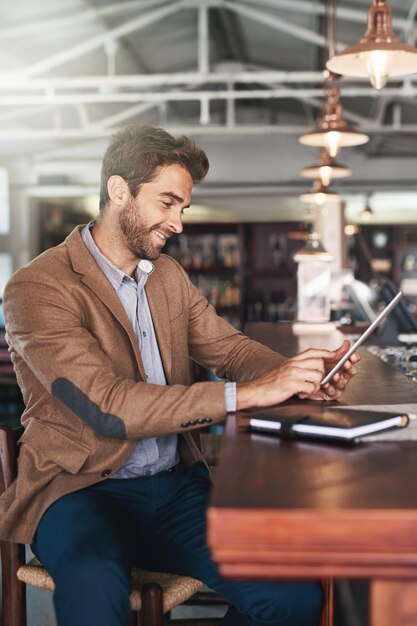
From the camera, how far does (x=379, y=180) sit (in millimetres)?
12086

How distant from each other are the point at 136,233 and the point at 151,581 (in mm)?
927

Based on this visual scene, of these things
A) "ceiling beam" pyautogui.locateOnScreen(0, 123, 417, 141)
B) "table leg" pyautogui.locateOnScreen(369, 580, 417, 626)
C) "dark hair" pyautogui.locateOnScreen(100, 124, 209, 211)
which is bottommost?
"table leg" pyautogui.locateOnScreen(369, 580, 417, 626)

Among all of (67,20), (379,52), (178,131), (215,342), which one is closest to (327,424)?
(215,342)

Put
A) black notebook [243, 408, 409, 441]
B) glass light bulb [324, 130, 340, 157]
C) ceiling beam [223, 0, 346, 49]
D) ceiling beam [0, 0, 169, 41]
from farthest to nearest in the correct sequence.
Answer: ceiling beam [223, 0, 346, 49], ceiling beam [0, 0, 169, 41], glass light bulb [324, 130, 340, 157], black notebook [243, 408, 409, 441]

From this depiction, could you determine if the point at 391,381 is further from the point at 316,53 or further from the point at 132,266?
the point at 316,53

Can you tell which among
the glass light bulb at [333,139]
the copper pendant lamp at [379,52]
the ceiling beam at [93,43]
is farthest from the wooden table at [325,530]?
the ceiling beam at [93,43]

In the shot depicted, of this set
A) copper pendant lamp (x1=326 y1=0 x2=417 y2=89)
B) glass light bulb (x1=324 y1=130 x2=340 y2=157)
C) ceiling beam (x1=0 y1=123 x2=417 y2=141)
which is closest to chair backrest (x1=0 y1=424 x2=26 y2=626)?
copper pendant lamp (x1=326 y1=0 x2=417 y2=89)

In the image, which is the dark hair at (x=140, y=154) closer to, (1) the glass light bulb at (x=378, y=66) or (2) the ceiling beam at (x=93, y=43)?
(1) the glass light bulb at (x=378, y=66)

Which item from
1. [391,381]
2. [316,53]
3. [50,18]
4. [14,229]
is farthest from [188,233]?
[391,381]

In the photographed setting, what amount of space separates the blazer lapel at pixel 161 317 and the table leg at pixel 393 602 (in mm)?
1141

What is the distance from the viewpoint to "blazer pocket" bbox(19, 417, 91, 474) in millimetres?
1976

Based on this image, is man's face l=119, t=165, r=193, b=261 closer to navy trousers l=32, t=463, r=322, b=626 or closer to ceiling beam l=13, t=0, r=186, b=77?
navy trousers l=32, t=463, r=322, b=626

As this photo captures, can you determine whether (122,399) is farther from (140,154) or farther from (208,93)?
(208,93)

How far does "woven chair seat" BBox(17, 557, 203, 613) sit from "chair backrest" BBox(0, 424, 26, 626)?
33 millimetres
